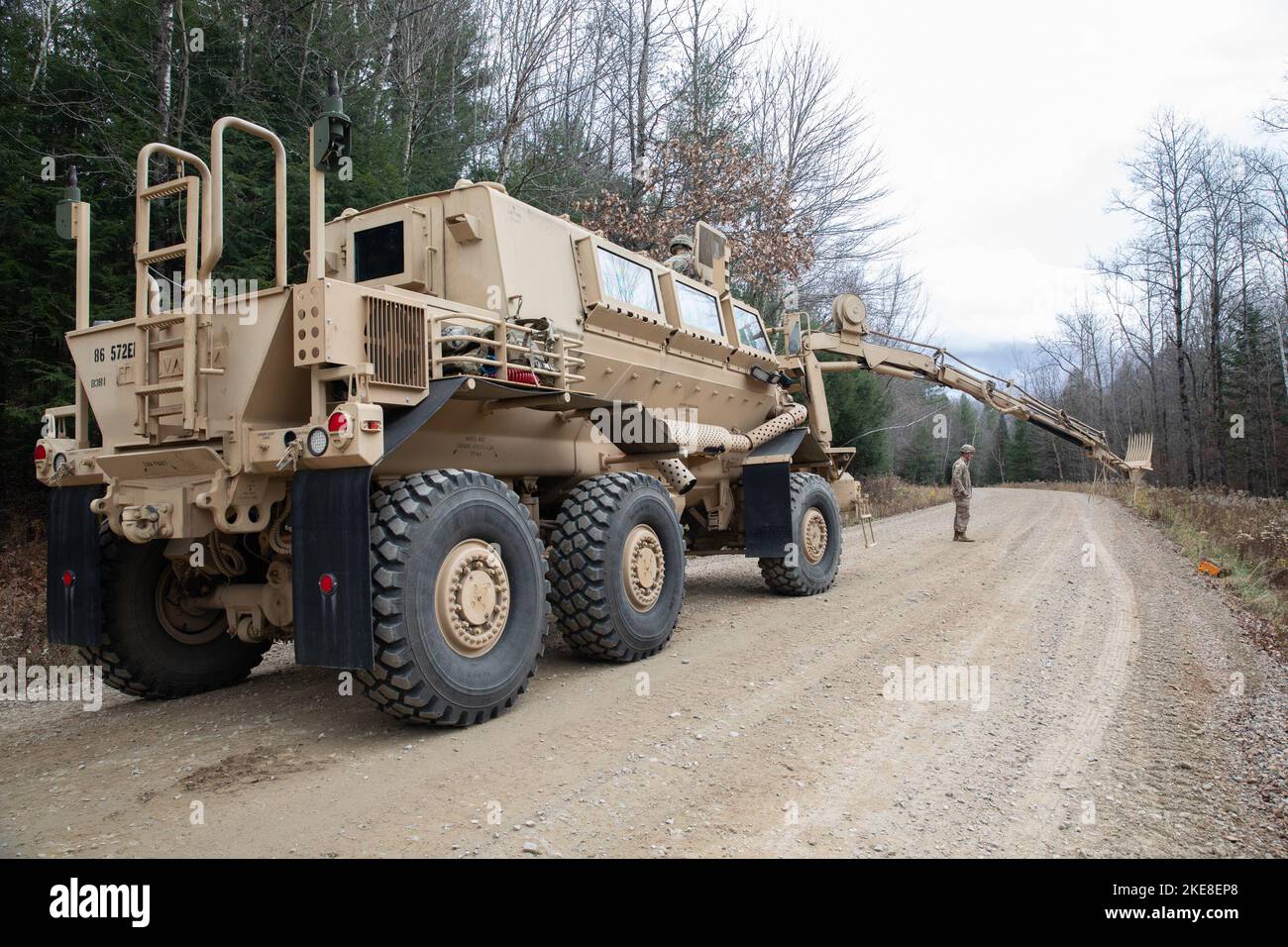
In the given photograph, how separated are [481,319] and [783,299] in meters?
15.5

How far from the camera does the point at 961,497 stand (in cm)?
1478

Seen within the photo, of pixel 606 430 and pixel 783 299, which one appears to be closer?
pixel 606 430

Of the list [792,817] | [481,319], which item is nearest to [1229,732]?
[792,817]

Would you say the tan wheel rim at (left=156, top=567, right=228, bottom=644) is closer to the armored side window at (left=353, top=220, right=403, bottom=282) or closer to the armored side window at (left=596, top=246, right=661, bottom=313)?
the armored side window at (left=353, top=220, right=403, bottom=282)

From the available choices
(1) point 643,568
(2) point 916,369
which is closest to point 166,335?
(1) point 643,568

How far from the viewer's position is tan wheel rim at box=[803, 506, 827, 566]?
9.11 m

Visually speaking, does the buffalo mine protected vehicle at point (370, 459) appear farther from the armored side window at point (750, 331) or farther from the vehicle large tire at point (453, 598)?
the armored side window at point (750, 331)

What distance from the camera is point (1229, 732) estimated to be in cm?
443

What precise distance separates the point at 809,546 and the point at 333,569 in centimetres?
609

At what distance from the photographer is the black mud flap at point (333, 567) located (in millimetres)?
4031

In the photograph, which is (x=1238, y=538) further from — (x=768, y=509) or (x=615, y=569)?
(x=615, y=569)

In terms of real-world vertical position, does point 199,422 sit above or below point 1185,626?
above

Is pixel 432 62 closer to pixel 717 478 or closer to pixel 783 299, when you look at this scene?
pixel 783 299

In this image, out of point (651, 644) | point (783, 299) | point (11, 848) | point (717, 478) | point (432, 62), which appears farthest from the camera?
point (783, 299)
